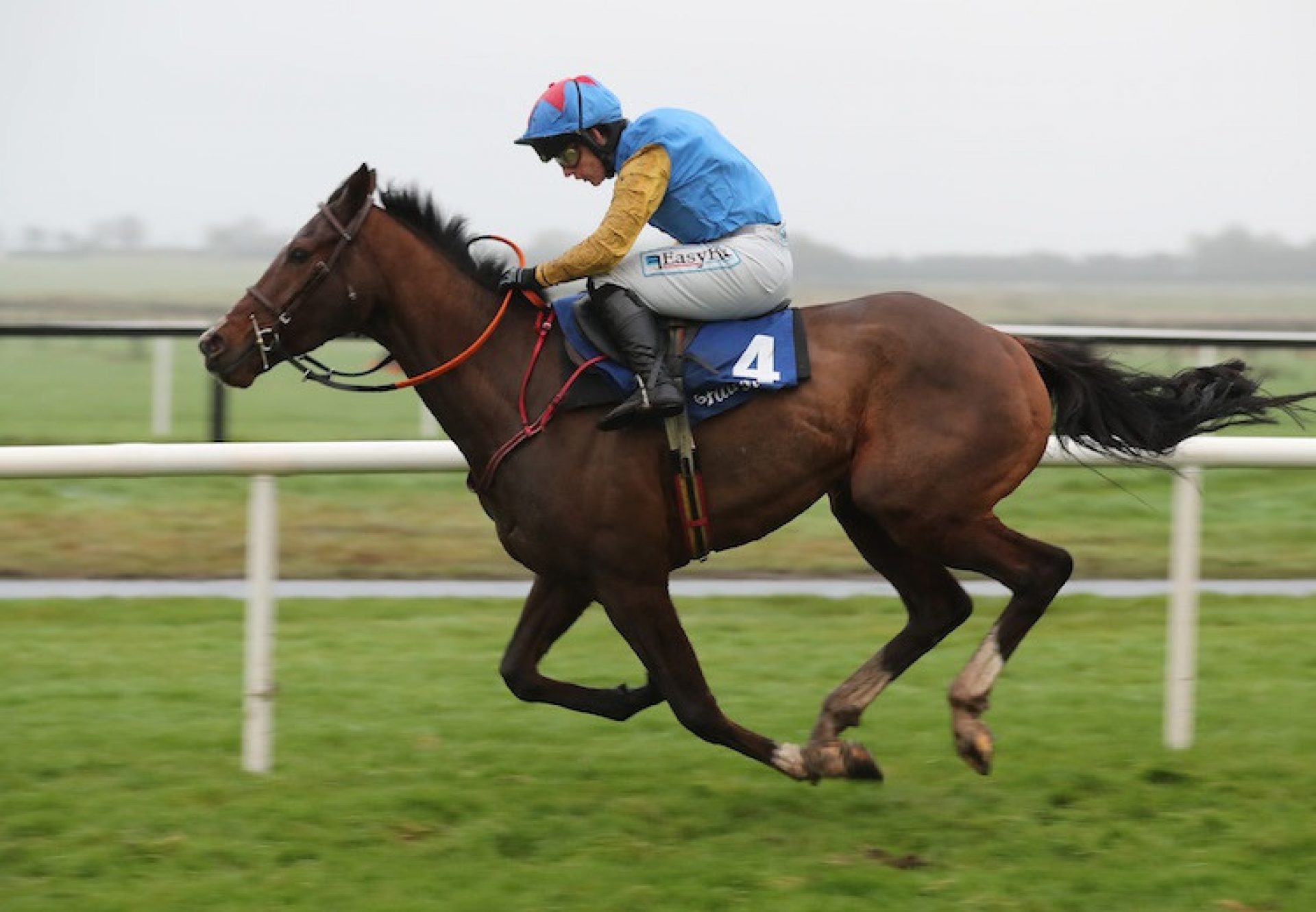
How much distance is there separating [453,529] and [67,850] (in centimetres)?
488

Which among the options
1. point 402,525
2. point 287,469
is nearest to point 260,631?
point 287,469

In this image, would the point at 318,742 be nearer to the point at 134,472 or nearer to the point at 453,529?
the point at 134,472

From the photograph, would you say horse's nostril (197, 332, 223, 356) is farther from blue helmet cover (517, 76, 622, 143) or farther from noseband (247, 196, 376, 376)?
blue helmet cover (517, 76, 622, 143)

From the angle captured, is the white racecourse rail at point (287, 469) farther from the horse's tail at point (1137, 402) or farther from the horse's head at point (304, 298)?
the horse's head at point (304, 298)

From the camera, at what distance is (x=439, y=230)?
16.1 ft

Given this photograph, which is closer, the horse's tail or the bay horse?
the bay horse

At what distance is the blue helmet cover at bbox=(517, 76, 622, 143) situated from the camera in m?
4.65

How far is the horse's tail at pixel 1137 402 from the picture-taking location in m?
5.03

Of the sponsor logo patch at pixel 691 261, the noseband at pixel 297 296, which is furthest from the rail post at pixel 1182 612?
the noseband at pixel 297 296

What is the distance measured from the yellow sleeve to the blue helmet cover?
0.53 ft

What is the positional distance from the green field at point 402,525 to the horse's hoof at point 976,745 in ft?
8.00

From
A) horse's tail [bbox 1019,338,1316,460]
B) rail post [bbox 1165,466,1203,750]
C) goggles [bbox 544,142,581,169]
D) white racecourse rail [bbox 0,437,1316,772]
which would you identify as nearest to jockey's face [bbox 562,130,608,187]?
goggles [bbox 544,142,581,169]

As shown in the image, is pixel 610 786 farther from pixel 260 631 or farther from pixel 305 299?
pixel 305 299

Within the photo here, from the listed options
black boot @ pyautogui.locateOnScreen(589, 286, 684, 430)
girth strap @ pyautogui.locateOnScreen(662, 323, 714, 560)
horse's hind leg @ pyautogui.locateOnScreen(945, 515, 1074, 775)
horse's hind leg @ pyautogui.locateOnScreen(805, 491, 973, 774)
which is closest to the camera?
black boot @ pyautogui.locateOnScreen(589, 286, 684, 430)
